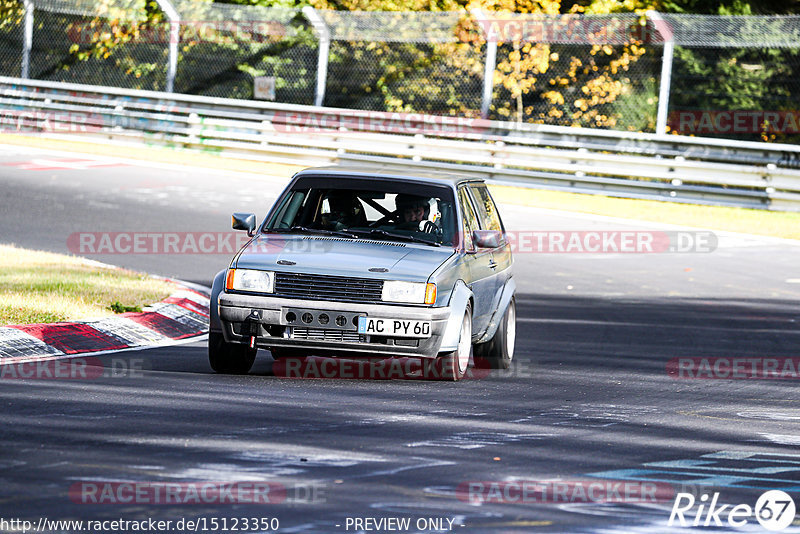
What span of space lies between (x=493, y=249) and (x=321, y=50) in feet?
55.9

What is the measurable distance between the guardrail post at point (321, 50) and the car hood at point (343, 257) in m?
17.8

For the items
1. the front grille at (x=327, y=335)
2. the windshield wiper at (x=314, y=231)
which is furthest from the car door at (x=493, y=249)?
the front grille at (x=327, y=335)

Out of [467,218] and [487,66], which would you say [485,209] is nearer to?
[467,218]

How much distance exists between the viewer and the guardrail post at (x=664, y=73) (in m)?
24.3

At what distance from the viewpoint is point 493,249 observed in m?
11.3

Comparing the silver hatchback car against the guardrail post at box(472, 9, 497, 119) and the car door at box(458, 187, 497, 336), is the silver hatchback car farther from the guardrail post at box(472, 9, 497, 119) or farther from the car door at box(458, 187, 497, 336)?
the guardrail post at box(472, 9, 497, 119)

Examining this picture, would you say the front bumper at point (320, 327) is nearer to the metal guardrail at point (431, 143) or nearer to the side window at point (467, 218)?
the side window at point (467, 218)

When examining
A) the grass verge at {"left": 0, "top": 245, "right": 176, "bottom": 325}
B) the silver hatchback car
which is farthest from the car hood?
the grass verge at {"left": 0, "top": 245, "right": 176, "bottom": 325}

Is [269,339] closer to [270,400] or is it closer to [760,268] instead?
[270,400]

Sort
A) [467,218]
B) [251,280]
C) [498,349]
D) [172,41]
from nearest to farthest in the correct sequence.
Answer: [251,280], [467,218], [498,349], [172,41]

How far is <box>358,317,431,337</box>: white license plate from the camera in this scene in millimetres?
9430

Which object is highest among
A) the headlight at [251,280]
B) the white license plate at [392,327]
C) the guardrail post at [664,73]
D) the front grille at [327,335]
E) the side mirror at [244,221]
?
the guardrail post at [664,73]

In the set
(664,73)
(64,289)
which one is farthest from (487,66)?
(64,289)

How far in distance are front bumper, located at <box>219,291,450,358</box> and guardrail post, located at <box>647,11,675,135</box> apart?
610 inches
